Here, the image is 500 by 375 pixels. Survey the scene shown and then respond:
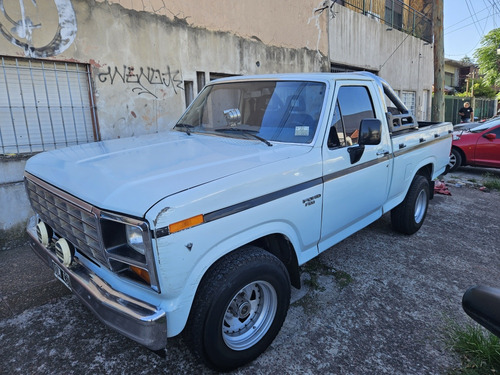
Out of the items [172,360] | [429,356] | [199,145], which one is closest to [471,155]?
[429,356]

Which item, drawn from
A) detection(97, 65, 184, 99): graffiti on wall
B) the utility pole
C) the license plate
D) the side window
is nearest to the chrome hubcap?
the license plate

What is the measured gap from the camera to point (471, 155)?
867cm

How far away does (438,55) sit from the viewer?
9352mm

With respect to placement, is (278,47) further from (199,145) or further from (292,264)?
(292,264)

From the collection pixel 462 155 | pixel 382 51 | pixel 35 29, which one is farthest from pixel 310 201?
pixel 382 51

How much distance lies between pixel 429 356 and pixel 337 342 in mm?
653

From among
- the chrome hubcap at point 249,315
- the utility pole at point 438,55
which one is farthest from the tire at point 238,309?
the utility pole at point 438,55

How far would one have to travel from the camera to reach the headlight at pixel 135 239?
1.83 meters

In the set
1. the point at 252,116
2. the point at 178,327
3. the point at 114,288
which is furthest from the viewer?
the point at 252,116

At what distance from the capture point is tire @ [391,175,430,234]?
4.45 metres

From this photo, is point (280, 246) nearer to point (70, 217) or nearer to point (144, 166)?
point (144, 166)

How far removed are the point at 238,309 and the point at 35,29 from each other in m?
4.60

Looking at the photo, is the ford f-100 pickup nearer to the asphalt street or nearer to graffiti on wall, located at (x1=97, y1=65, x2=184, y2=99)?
the asphalt street

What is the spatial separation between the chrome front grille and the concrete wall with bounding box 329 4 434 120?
30.5ft
